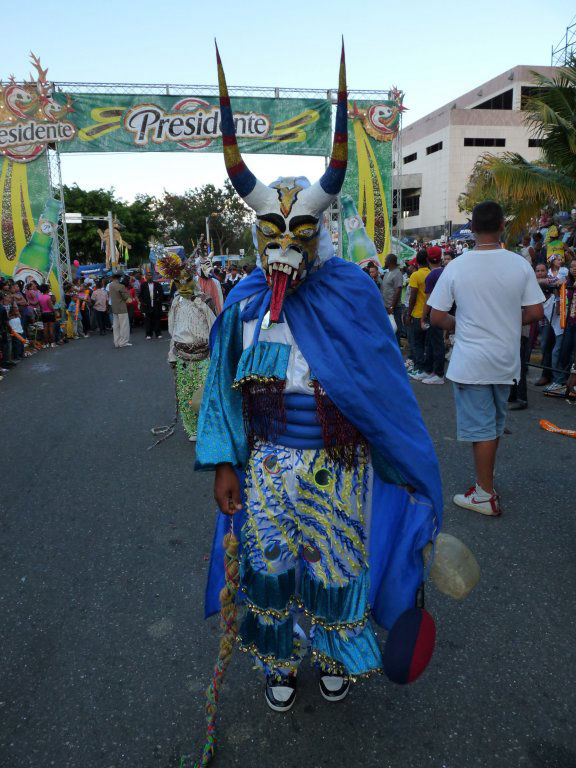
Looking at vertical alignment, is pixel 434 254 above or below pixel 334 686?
above

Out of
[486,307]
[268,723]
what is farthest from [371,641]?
[486,307]

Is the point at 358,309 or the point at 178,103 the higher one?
the point at 178,103

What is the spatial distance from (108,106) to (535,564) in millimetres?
15325

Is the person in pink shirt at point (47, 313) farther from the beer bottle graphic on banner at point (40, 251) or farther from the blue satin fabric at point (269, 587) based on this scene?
the blue satin fabric at point (269, 587)

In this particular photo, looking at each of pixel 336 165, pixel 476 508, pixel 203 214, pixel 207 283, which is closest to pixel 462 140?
pixel 203 214

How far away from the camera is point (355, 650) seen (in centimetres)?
206

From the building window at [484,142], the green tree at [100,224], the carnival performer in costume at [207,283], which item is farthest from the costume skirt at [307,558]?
the building window at [484,142]

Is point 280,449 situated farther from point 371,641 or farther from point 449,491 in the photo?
point 449,491

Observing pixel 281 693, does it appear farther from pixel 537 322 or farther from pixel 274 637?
pixel 537 322

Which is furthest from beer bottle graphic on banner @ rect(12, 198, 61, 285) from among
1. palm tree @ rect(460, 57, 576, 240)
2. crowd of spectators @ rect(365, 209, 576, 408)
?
palm tree @ rect(460, 57, 576, 240)

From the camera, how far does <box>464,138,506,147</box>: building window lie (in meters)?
45.7

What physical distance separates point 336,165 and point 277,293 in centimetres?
46

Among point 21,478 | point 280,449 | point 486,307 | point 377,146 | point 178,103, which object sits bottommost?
point 21,478

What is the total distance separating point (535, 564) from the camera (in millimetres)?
3164
